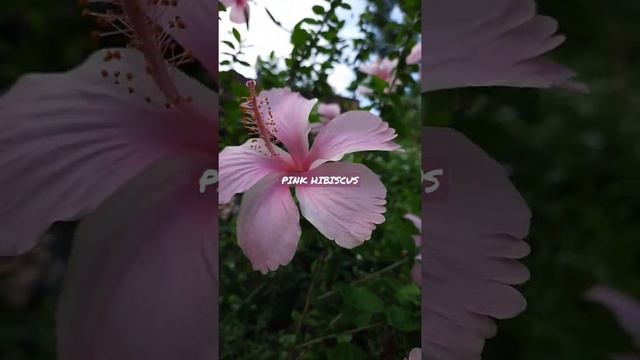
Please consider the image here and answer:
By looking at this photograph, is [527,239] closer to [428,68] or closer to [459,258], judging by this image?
[459,258]

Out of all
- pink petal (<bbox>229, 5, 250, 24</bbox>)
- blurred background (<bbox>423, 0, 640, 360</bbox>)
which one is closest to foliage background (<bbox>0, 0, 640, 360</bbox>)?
blurred background (<bbox>423, 0, 640, 360</bbox>)

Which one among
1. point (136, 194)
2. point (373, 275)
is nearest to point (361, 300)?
point (373, 275)

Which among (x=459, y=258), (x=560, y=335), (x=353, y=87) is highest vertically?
(x=353, y=87)

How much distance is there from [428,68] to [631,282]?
0.33 metres

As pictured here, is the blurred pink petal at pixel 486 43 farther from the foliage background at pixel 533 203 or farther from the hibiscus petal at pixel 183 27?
the hibiscus petal at pixel 183 27

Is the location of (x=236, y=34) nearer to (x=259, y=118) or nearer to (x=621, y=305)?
(x=259, y=118)

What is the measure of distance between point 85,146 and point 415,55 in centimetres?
33

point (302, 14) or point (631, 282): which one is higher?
point (302, 14)

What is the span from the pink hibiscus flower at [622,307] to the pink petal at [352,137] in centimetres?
28

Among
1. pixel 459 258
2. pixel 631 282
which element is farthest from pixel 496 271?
pixel 631 282

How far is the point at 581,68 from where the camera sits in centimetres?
63

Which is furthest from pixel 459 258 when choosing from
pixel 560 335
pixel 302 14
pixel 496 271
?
pixel 302 14

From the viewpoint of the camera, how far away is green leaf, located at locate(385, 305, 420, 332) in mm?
569

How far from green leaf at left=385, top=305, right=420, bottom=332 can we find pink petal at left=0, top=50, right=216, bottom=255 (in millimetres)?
233
